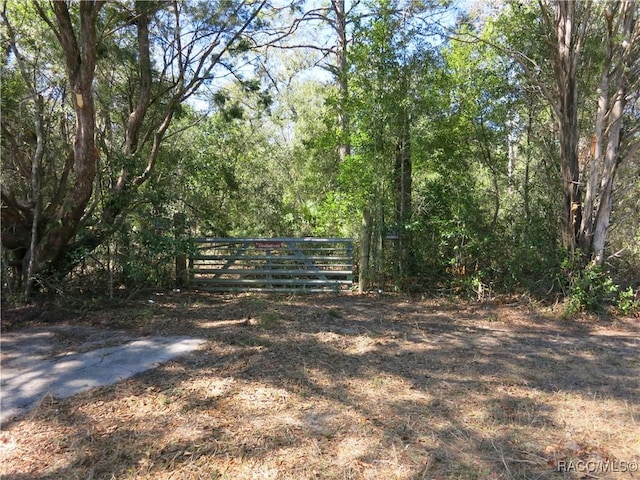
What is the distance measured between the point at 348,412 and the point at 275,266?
6.61m

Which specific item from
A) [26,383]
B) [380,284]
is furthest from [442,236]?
[26,383]

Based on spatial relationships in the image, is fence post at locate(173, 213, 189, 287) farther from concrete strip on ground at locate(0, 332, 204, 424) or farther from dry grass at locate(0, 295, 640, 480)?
concrete strip on ground at locate(0, 332, 204, 424)

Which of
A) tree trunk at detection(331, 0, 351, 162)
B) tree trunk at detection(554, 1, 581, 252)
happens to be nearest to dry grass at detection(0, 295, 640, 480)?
tree trunk at detection(554, 1, 581, 252)

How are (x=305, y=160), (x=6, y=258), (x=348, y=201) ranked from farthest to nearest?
(x=305, y=160)
(x=348, y=201)
(x=6, y=258)

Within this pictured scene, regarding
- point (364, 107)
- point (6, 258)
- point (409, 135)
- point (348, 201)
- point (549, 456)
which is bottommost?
point (549, 456)

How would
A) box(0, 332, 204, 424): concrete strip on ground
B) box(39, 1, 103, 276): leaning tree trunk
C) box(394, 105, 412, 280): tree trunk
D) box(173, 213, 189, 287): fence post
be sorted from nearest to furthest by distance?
box(0, 332, 204, 424): concrete strip on ground, box(39, 1, 103, 276): leaning tree trunk, box(173, 213, 189, 287): fence post, box(394, 105, 412, 280): tree trunk

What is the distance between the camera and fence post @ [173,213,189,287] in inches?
376

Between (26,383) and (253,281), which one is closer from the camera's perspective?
(26,383)

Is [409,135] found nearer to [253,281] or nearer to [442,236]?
[442,236]

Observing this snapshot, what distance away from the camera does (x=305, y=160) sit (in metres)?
17.9

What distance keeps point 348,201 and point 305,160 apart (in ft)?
26.4

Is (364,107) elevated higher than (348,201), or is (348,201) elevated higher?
(364,107)

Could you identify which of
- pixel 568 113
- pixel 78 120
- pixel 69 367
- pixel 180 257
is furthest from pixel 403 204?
pixel 69 367

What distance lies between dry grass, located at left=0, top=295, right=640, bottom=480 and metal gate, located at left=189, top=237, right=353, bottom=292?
3.54 m
